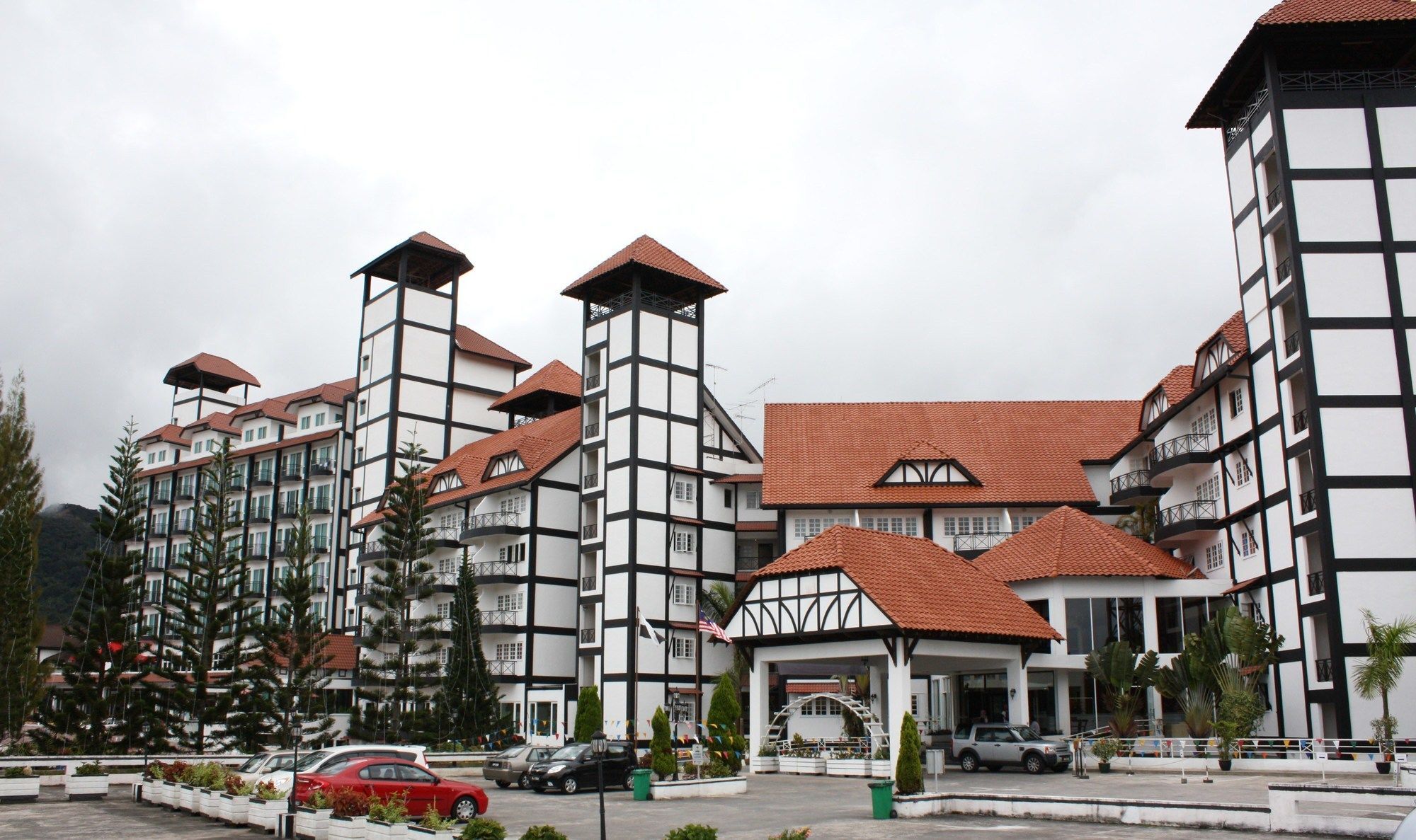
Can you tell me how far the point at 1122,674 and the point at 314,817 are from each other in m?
26.8

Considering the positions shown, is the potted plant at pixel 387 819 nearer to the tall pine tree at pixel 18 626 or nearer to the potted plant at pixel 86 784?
the potted plant at pixel 86 784

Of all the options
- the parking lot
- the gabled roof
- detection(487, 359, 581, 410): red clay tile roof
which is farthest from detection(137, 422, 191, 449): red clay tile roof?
the parking lot

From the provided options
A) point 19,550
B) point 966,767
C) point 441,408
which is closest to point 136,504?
point 19,550

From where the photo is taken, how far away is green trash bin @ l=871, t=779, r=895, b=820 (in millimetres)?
23969

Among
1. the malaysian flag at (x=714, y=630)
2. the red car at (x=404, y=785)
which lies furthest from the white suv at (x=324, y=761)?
the malaysian flag at (x=714, y=630)

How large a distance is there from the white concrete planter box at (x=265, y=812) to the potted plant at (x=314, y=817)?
0.68 metres

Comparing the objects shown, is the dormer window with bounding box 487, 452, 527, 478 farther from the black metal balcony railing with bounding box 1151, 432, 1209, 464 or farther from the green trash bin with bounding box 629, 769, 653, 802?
the green trash bin with bounding box 629, 769, 653, 802

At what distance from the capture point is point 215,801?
83.9ft

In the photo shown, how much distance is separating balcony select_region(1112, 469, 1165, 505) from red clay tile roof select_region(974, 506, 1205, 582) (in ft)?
10.1

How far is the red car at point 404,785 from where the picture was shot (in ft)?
78.8

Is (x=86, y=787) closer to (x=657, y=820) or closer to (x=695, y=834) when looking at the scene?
(x=657, y=820)

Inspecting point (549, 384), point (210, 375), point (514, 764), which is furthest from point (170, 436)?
point (514, 764)

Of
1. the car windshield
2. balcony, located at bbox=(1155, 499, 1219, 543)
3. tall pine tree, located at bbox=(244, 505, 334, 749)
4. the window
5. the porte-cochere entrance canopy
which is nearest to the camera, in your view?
the car windshield

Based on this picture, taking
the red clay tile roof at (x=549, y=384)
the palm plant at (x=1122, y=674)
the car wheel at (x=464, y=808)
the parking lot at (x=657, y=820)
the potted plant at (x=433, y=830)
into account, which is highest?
the red clay tile roof at (x=549, y=384)
